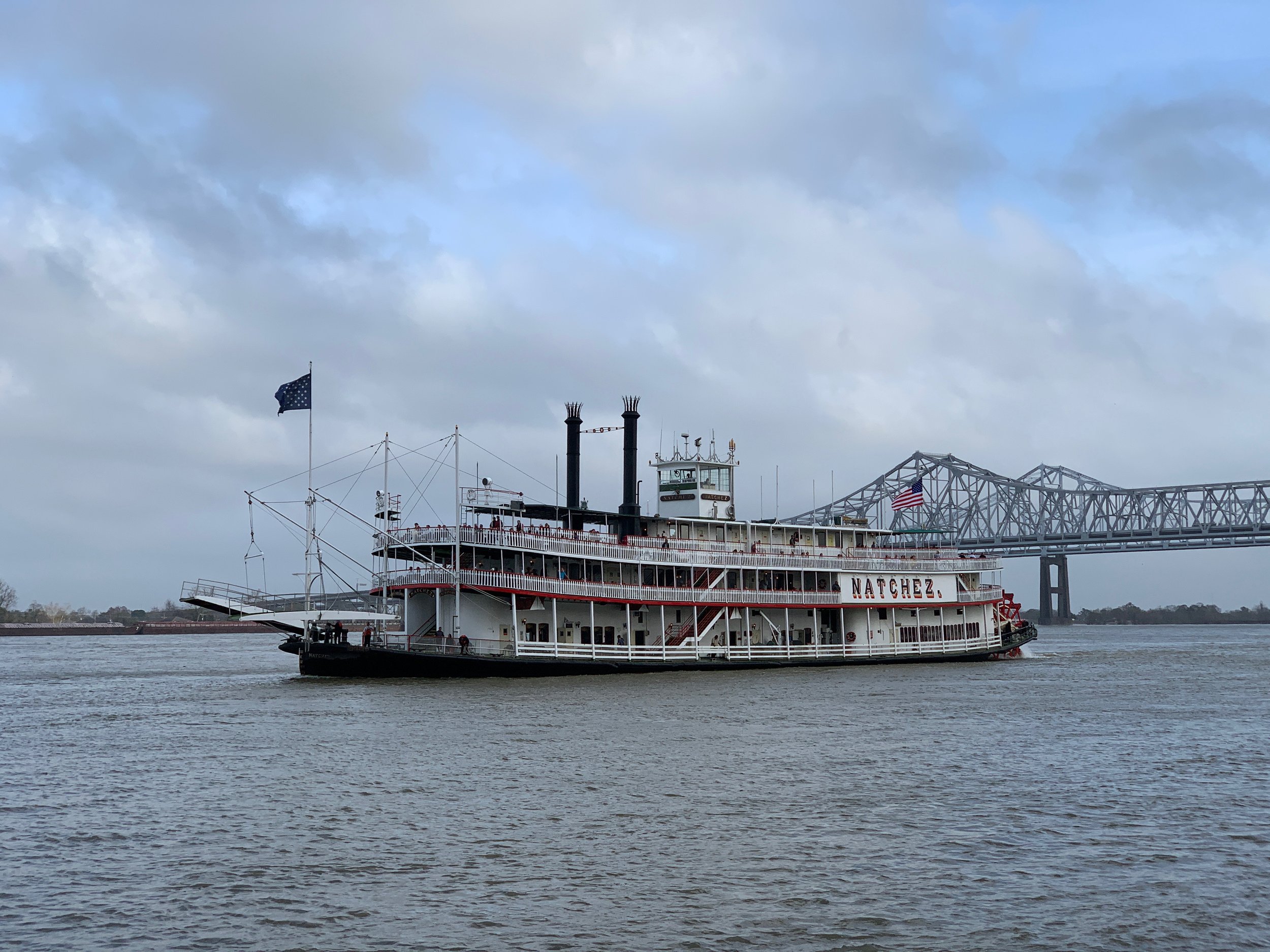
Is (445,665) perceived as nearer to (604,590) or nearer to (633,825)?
(604,590)

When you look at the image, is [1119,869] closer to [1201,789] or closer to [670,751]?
[1201,789]

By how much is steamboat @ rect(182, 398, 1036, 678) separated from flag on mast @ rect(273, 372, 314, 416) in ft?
16.2

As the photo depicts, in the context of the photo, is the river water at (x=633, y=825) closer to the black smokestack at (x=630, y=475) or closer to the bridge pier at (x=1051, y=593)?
the black smokestack at (x=630, y=475)

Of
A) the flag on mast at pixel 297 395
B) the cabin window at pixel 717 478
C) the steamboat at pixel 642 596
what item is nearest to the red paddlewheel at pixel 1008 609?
the steamboat at pixel 642 596

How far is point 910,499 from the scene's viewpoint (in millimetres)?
66875

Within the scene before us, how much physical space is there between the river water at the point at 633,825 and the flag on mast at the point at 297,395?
12.8 metres

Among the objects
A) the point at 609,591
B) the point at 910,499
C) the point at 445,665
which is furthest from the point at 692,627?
the point at 910,499

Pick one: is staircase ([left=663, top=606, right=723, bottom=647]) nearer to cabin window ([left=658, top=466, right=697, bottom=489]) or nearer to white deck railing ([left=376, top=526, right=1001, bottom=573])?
white deck railing ([left=376, top=526, right=1001, bottom=573])

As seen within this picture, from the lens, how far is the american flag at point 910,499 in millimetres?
66688

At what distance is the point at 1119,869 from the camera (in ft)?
57.4

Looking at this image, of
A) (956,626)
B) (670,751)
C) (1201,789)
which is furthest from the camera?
(956,626)

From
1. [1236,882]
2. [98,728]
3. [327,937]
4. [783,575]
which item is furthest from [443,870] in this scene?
[783,575]

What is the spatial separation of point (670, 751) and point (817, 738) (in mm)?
4810

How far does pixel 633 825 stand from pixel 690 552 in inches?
1288
